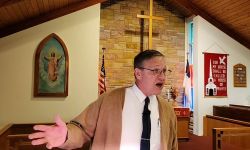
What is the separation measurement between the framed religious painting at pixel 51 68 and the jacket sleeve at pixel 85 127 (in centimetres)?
390

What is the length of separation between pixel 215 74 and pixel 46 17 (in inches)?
Answer: 171

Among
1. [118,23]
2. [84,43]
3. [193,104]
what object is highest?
[118,23]

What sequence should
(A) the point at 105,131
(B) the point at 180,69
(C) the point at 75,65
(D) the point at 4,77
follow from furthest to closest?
(B) the point at 180,69 → (C) the point at 75,65 → (D) the point at 4,77 → (A) the point at 105,131

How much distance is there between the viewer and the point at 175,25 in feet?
25.0

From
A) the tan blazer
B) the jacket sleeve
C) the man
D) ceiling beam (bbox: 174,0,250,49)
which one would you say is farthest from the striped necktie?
ceiling beam (bbox: 174,0,250,49)

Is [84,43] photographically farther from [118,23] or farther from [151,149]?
[151,149]

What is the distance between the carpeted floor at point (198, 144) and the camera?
5539 millimetres

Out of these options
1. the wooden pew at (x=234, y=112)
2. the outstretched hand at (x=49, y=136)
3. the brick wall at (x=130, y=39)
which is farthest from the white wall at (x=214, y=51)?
the outstretched hand at (x=49, y=136)

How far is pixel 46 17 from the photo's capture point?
540 cm

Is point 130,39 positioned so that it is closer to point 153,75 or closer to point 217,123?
point 217,123

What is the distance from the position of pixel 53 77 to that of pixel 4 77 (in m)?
0.92

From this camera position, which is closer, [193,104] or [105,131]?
[105,131]

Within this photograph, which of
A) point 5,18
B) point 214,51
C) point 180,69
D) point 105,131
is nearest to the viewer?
point 105,131

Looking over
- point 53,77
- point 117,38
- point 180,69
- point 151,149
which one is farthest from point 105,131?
point 180,69
